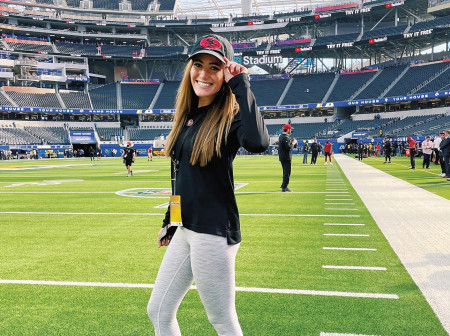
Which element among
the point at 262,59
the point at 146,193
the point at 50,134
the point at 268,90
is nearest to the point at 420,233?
the point at 146,193

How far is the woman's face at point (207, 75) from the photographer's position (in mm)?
2230

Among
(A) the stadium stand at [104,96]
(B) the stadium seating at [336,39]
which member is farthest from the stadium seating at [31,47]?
(B) the stadium seating at [336,39]

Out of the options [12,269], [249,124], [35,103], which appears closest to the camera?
[249,124]

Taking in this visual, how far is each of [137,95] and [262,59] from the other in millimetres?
23977

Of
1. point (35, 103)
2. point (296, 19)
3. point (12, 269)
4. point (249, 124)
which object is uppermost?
point (296, 19)

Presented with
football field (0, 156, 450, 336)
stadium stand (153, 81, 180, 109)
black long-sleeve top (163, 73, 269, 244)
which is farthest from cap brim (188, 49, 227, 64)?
stadium stand (153, 81, 180, 109)

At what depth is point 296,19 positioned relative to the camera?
69.4m

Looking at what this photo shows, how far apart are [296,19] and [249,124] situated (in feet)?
239

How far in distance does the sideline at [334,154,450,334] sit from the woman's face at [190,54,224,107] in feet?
8.63

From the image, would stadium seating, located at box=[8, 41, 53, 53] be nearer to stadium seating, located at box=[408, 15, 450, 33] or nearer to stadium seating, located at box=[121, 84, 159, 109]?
stadium seating, located at box=[121, 84, 159, 109]

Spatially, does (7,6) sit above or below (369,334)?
above

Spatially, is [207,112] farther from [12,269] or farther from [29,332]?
[12,269]

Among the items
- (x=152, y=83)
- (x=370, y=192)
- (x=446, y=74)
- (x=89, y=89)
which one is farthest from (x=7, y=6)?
(x=370, y=192)

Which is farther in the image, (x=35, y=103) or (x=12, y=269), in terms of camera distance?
(x=35, y=103)
